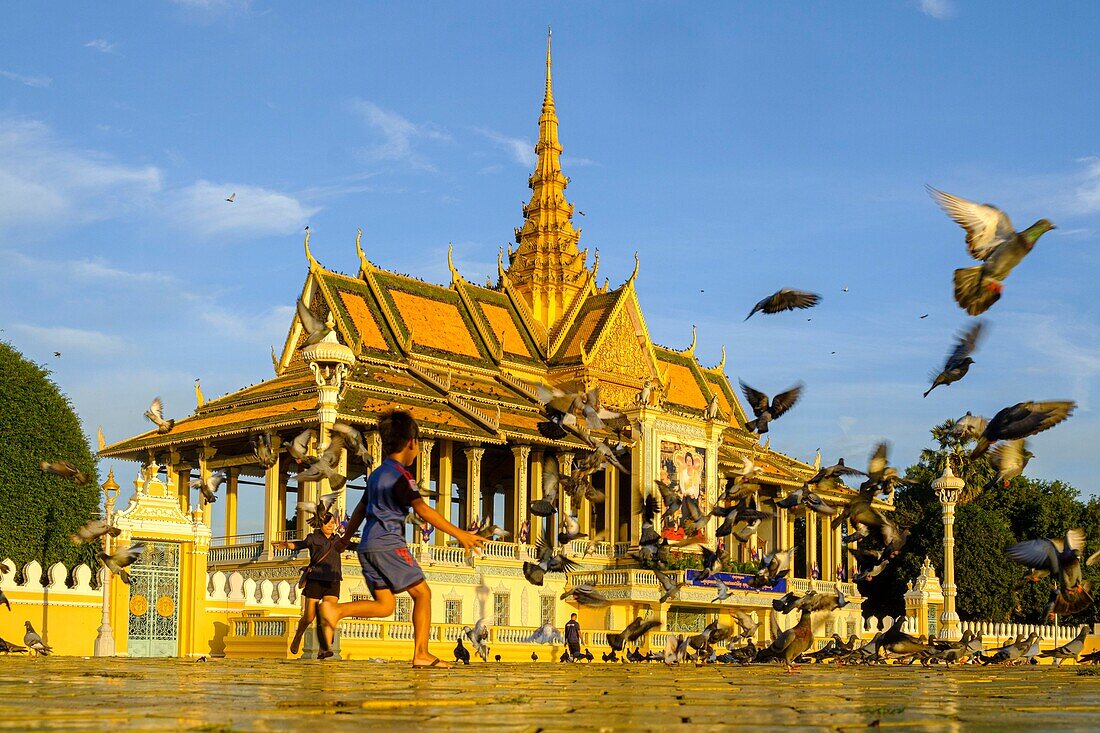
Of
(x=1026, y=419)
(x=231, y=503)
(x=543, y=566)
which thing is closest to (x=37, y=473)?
(x=231, y=503)

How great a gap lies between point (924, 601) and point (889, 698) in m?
40.0

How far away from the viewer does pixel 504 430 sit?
142 feet

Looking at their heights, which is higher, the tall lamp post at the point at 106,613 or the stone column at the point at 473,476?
the stone column at the point at 473,476

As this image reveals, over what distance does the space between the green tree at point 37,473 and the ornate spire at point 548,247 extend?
20791 mm

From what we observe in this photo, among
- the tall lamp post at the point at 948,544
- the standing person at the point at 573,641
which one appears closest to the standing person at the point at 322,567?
the standing person at the point at 573,641

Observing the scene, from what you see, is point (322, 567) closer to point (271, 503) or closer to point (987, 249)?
point (987, 249)

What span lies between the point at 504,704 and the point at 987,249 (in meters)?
9.26

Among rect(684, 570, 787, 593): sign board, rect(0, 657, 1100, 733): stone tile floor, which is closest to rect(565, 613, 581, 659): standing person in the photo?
rect(684, 570, 787, 593): sign board

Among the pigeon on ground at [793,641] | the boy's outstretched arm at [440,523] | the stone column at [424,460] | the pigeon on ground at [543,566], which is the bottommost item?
the pigeon on ground at [793,641]

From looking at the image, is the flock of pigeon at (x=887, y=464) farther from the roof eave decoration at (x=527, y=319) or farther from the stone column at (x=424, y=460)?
the roof eave decoration at (x=527, y=319)

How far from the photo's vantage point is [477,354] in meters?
49.0

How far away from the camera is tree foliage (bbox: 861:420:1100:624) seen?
5603cm

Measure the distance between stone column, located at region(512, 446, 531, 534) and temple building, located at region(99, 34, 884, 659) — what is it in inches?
2.5

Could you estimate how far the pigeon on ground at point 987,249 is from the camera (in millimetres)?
14250
